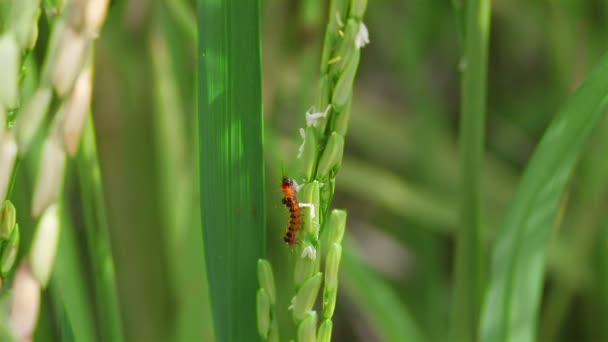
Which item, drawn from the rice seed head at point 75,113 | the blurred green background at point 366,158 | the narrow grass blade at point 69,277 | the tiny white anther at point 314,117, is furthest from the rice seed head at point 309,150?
the blurred green background at point 366,158

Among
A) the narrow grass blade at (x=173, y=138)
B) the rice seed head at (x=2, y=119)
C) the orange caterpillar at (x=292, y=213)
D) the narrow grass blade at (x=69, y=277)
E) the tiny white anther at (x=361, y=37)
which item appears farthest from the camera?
the narrow grass blade at (x=173, y=138)

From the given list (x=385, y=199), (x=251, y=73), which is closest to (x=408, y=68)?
(x=385, y=199)

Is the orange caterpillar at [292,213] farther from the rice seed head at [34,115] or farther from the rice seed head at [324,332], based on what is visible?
the rice seed head at [34,115]

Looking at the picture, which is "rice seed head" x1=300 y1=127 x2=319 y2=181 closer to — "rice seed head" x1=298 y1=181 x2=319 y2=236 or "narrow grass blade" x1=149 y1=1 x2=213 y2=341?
"rice seed head" x1=298 y1=181 x2=319 y2=236

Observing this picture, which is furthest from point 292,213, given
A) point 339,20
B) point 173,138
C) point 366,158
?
point 366,158

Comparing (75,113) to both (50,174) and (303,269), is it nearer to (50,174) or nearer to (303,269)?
(50,174)

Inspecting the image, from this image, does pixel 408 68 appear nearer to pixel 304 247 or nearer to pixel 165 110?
pixel 165 110
